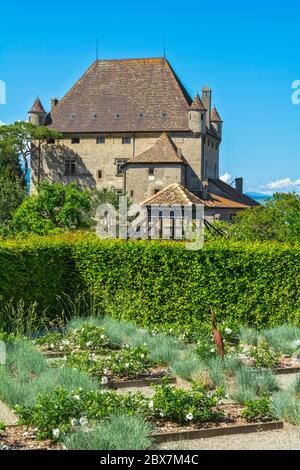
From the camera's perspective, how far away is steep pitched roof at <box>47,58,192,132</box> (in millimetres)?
68750

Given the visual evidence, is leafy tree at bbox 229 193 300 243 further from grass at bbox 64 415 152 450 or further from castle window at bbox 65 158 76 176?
castle window at bbox 65 158 76 176

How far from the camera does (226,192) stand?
70.9 metres

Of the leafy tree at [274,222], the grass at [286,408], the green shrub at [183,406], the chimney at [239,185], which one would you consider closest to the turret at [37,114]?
the chimney at [239,185]

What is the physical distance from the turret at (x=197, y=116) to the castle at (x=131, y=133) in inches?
3.5

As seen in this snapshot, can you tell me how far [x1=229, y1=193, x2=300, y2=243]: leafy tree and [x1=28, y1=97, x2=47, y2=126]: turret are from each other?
4400 cm

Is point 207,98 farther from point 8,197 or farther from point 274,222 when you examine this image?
point 274,222

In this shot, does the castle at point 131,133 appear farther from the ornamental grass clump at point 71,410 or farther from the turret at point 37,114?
the ornamental grass clump at point 71,410

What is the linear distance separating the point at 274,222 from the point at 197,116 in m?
39.5

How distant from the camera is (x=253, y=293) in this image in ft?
55.7

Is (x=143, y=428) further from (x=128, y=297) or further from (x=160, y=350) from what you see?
(x=128, y=297)

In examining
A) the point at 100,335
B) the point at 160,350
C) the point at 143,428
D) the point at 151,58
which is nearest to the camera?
the point at 143,428

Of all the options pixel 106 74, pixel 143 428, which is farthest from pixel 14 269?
pixel 106 74
